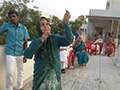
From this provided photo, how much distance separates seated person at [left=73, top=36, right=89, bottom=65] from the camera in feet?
16.2

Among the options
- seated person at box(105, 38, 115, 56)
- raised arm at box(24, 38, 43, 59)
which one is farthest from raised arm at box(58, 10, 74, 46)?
seated person at box(105, 38, 115, 56)

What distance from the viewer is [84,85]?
3.28m

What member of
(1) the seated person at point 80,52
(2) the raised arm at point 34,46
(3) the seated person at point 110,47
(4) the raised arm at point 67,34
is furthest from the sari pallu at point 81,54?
(2) the raised arm at point 34,46

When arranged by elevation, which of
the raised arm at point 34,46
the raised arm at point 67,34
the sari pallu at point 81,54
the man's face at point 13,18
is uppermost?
the man's face at point 13,18

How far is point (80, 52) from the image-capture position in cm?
509

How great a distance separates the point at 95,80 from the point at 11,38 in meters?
2.83

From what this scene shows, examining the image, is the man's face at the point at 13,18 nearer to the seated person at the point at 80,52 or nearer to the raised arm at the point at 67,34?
the raised arm at the point at 67,34

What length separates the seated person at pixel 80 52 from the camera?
4945mm

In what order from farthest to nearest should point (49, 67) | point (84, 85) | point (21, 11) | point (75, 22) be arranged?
point (75, 22)
point (21, 11)
point (84, 85)
point (49, 67)

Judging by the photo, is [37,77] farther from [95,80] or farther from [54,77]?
[95,80]

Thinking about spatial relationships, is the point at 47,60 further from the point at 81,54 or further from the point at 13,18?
the point at 81,54

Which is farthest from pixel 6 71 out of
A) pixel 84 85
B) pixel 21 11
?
pixel 21 11

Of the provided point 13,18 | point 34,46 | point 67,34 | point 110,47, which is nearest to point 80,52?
point 110,47

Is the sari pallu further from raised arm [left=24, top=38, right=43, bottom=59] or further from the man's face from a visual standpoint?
raised arm [left=24, top=38, right=43, bottom=59]
